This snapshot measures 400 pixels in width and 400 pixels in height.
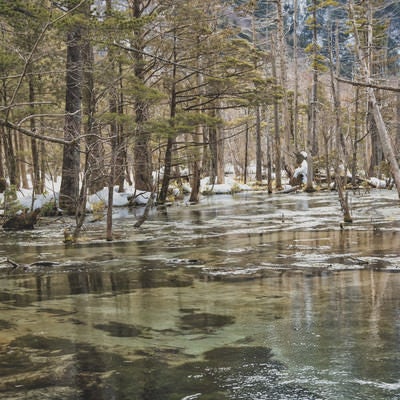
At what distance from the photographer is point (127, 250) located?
32.8ft

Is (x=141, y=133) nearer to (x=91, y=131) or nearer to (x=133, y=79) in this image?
(x=133, y=79)

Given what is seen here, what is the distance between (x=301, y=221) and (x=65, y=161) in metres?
8.44

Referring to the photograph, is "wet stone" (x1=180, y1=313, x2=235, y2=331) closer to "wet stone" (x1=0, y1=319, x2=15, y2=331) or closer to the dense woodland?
"wet stone" (x1=0, y1=319, x2=15, y2=331)

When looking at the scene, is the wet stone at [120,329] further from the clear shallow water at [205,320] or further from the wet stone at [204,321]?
the wet stone at [204,321]

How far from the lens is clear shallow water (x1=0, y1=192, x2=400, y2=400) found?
359 centimetres

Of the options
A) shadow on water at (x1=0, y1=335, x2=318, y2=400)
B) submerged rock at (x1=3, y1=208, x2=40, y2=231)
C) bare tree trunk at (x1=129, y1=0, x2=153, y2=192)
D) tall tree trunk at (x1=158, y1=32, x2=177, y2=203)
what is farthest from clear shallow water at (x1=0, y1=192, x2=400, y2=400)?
tall tree trunk at (x1=158, y1=32, x2=177, y2=203)

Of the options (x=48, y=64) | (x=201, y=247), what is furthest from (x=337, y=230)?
(x=48, y=64)

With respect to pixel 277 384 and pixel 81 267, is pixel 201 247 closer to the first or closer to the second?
pixel 81 267

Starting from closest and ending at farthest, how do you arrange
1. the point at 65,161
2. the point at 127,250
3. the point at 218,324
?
1. the point at 218,324
2. the point at 127,250
3. the point at 65,161

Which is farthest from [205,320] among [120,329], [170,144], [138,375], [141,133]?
[170,144]

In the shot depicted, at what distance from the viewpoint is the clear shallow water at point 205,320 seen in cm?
359

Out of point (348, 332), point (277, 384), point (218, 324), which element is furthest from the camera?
point (218, 324)

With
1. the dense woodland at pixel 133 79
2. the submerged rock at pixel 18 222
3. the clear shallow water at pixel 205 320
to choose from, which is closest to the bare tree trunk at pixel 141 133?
the dense woodland at pixel 133 79

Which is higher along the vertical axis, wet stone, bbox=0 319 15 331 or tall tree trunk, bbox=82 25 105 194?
tall tree trunk, bbox=82 25 105 194
